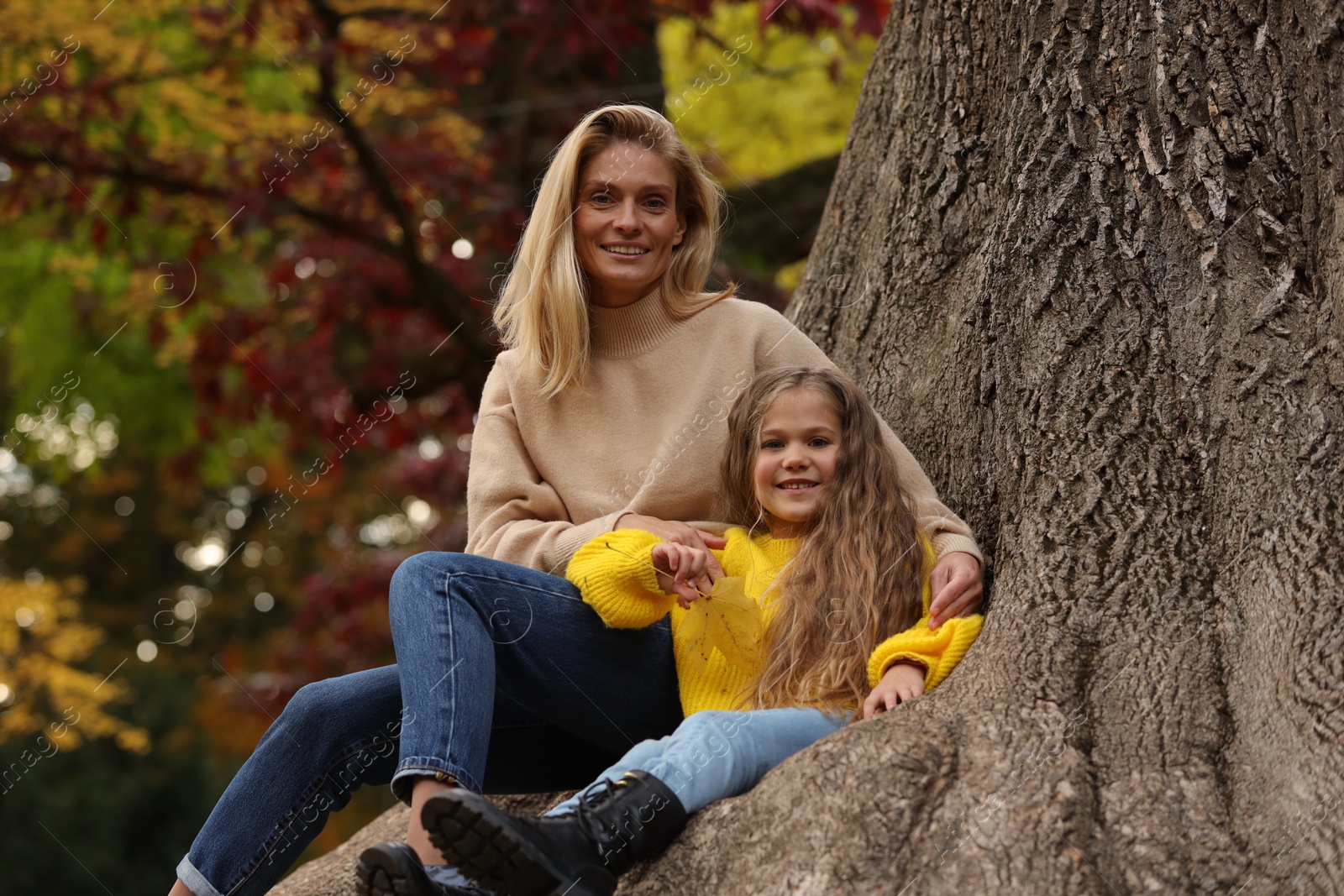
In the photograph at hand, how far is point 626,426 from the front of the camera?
298 cm

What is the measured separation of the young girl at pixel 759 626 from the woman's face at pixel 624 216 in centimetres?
43

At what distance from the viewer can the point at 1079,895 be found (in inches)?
70.4

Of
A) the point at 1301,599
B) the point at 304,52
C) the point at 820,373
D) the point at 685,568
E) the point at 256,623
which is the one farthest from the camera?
the point at 256,623

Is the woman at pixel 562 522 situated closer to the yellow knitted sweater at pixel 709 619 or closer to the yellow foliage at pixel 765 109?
the yellow knitted sweater at pixel 709 619

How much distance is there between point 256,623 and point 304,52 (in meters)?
12.3

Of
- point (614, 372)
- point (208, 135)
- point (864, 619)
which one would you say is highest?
point (208, 135)

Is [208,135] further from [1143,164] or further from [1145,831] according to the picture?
[1145,831]

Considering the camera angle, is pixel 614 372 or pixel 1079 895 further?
pixel 614 372

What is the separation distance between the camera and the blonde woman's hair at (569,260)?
2.97 m

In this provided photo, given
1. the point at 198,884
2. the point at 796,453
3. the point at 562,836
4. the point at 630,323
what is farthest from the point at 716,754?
the point at 630,323

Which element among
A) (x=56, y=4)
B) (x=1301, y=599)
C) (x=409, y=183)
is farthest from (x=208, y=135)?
(x=1301, y=599)

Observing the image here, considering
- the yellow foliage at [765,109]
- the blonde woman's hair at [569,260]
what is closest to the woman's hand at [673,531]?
the blonde woman's hair at [569,260]

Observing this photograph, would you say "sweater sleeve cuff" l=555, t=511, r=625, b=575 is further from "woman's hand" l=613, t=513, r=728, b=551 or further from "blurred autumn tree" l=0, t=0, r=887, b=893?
A: "blurred autumn tree" l=0, t=0, r=887, b=893

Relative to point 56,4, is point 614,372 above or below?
below
